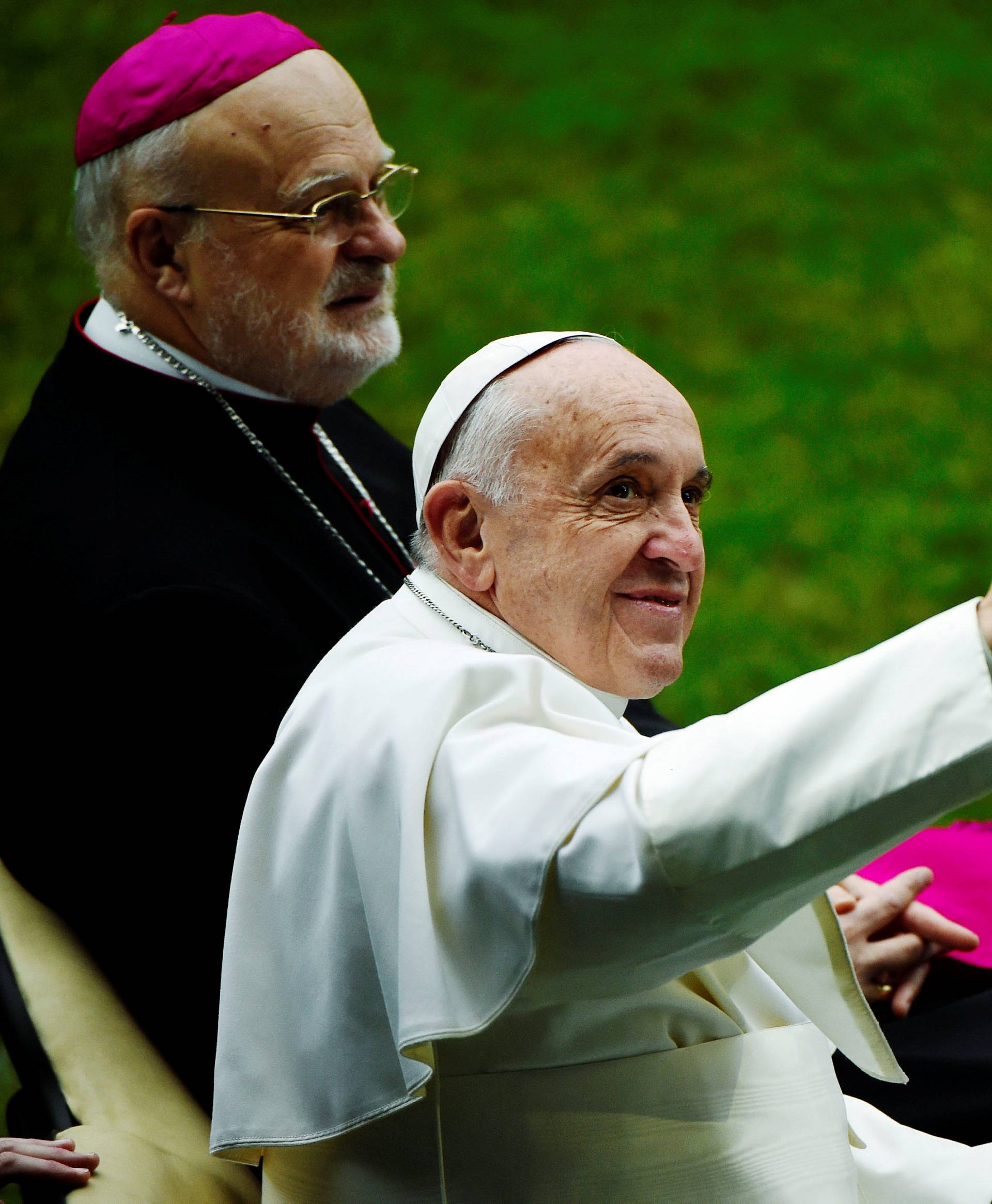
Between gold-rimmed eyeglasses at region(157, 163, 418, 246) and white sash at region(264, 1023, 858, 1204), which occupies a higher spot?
gold-rimmed eyeglasses at region(157, 163, 418, 246)

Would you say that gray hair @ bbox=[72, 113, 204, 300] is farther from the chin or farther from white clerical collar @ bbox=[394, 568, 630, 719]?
the chin

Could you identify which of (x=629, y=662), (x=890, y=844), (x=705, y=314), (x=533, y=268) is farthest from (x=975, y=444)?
(x=890, y=844)

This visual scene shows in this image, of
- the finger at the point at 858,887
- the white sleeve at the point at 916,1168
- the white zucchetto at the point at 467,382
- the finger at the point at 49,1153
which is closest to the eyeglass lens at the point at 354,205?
the white zucchetto at the point at 467,382

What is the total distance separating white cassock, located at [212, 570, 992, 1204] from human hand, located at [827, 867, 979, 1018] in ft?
1.74

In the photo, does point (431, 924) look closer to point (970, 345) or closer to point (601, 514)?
point (601, 514)

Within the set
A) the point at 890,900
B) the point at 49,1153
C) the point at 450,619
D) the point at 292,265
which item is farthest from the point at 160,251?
the point at 890,900

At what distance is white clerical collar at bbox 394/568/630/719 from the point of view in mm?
1738

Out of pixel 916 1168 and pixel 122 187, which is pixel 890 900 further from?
pixel 122 187

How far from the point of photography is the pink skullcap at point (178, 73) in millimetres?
2654

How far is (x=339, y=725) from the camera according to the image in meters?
1.59

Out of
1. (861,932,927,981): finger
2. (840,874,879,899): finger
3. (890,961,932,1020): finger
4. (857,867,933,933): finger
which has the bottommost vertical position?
(890,961,932,1020): finger

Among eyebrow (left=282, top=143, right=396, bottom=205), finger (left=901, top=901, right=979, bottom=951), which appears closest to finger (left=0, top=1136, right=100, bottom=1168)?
finger (left=901, top=901, right=979, bottom=951)

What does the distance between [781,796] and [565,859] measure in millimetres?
190

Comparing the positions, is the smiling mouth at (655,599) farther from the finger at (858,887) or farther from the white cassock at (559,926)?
the finger at (858,887)
